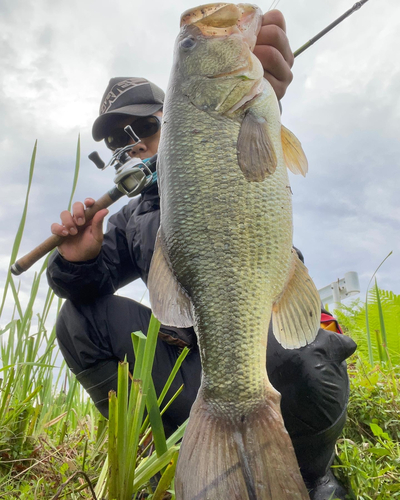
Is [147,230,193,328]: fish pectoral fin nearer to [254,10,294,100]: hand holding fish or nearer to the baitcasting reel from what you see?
the baitcasting reel

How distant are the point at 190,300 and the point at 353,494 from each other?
1.17m

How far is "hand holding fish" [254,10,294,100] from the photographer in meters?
1.74

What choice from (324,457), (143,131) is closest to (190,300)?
(324,457)

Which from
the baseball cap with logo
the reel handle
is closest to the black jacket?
the reel handle

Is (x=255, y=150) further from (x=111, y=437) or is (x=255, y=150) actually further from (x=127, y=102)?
(x=127, y=102)

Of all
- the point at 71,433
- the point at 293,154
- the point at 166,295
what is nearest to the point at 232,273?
the point at 166,295

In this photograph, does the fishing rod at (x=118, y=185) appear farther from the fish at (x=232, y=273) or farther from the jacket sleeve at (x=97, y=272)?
the fish at (x=232, y=273)

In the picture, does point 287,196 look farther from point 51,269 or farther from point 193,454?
point 51,269

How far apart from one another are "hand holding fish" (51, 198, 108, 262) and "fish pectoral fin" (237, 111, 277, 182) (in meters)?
1.04

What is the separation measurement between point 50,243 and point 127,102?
1.41 metres

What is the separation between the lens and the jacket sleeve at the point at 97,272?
2.36 meters

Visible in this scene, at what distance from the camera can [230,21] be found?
1.61 meters

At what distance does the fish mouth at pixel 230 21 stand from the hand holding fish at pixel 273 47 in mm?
92

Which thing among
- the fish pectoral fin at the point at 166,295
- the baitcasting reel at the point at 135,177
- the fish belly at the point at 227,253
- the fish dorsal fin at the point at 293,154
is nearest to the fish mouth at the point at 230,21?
the fish dorsal fin at the point at 293,154
